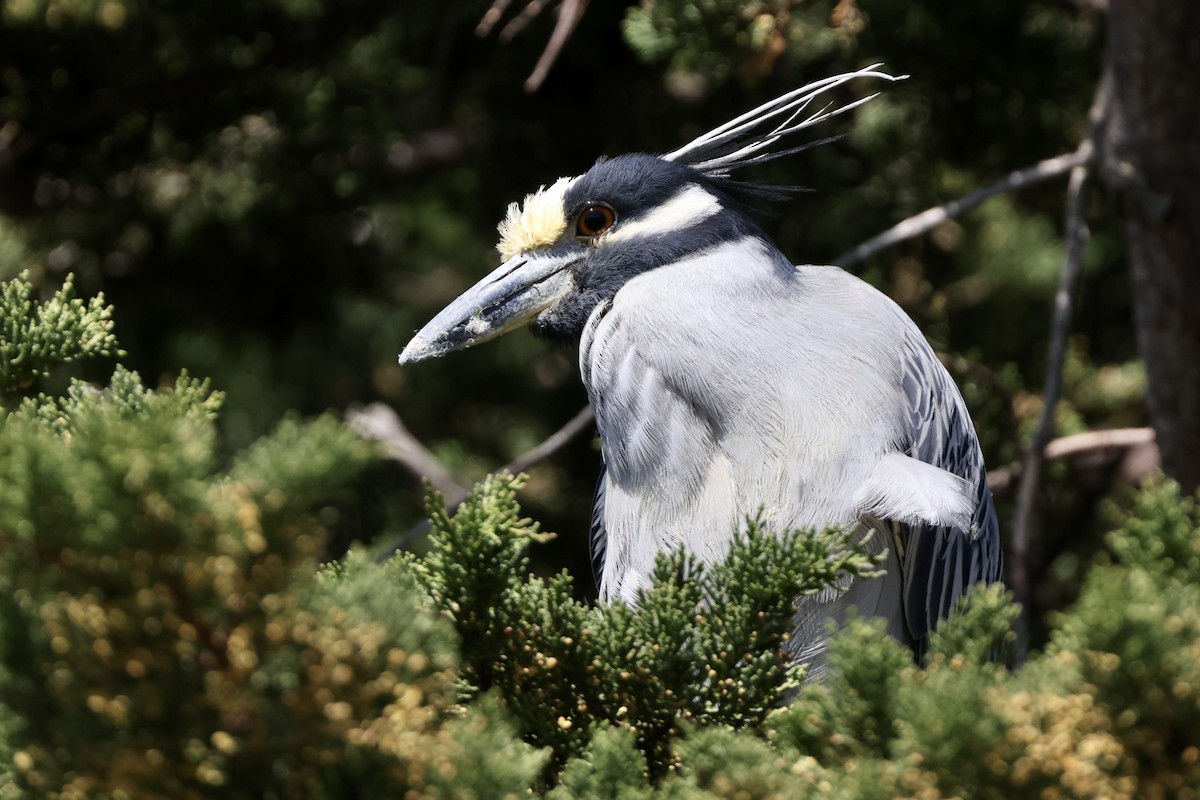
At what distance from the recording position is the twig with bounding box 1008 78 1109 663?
10.4ft

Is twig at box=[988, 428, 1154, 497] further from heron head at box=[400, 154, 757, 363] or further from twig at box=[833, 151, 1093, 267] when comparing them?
heron head at box=[400, 154, 757, 363]

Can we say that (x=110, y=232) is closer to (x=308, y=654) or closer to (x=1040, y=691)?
(x=308, y=654)

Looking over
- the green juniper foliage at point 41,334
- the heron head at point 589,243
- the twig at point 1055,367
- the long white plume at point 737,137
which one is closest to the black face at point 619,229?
the heron head at point 589,243

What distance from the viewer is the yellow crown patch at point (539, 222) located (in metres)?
2.88

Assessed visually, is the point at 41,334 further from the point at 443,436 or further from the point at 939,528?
the point at 443,436

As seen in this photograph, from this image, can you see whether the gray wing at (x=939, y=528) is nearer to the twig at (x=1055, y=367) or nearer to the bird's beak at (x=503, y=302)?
the twig at (x=1055, y=367)

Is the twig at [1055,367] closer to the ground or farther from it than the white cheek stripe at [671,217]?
closer to the ground

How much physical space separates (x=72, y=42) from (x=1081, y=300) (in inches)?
147

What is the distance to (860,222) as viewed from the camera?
410 cm

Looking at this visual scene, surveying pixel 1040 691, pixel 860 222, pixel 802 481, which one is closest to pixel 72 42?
pixel 860 222

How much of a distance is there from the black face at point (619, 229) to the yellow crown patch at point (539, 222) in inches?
1.0

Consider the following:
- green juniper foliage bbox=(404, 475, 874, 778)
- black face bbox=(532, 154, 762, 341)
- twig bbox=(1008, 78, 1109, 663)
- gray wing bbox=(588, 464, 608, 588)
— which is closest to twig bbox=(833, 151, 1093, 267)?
twig bbox=(1008, 78, 1109, 663)

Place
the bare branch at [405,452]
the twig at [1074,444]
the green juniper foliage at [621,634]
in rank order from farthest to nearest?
1. the bare branch at [405,452]
2. the twig at [1074,444]
3. the green juniper foliage at [621,634]

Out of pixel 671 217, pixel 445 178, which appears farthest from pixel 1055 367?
pixel 445 178
